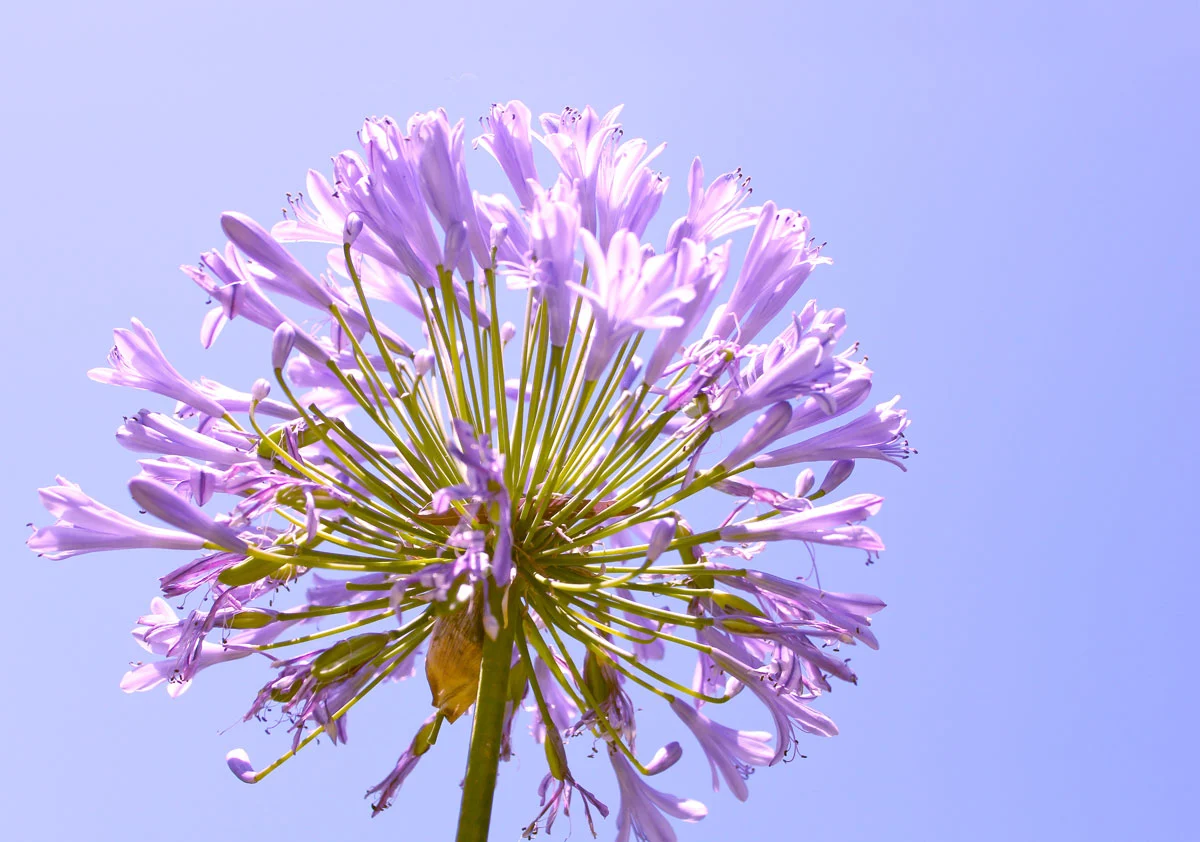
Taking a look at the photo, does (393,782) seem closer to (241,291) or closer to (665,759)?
(665,759)

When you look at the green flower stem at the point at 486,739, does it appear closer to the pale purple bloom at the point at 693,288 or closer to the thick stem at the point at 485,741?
the thick stem at the point at 485,741

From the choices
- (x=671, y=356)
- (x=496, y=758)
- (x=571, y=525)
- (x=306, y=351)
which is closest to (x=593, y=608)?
(x=571, y=525)

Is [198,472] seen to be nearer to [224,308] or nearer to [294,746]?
[224,308]

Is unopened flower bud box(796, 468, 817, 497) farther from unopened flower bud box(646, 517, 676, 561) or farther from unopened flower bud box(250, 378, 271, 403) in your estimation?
unopened flower bud box(250, 378, 271, 403)

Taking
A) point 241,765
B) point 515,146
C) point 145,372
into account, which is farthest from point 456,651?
point 515,146

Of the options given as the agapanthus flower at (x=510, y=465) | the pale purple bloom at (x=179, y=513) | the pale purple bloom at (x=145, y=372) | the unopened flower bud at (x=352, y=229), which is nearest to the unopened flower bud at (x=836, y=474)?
the agapanthus flower at (x=510, y=465)
